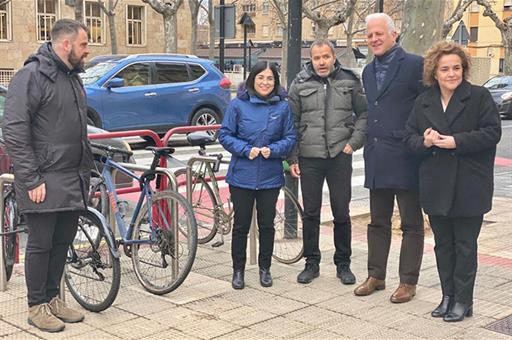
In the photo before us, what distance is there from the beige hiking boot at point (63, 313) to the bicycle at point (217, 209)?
1898 mm

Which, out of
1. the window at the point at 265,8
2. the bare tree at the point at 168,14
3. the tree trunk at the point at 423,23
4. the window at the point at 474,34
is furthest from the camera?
the window at the point at 265,8

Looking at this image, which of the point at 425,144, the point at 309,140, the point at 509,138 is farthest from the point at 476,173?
the point at 509,138

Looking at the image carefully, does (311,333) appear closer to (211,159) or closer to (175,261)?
(175,261)

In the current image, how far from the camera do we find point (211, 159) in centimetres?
664

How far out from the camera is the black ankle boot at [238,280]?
17.6ft

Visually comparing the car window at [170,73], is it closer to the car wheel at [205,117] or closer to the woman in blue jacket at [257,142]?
the car wheel at [205,117]

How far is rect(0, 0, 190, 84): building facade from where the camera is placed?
1556 inches

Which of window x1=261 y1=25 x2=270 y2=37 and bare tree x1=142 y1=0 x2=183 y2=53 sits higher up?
window x1=261 y1=25 x2=270 y2=37

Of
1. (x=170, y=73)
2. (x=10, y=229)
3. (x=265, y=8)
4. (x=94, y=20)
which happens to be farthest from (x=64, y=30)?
(x=265, y=8)

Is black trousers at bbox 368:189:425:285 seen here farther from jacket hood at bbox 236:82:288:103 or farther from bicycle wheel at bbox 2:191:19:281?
bicycle wheel at bbox 2:191:19:281

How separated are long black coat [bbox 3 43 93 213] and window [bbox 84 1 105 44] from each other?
41568 millimetres

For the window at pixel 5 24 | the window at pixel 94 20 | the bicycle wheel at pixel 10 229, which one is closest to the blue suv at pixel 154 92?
the bicycle wheel at pixel 10 229

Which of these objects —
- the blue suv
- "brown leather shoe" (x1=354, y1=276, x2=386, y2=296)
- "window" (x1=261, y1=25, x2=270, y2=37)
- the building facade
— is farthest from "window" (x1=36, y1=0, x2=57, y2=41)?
"window" (x1=261, y1=25, x2=270, y2=37)

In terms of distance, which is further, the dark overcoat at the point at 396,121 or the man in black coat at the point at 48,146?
the dark overcoat at the point at 396,121
